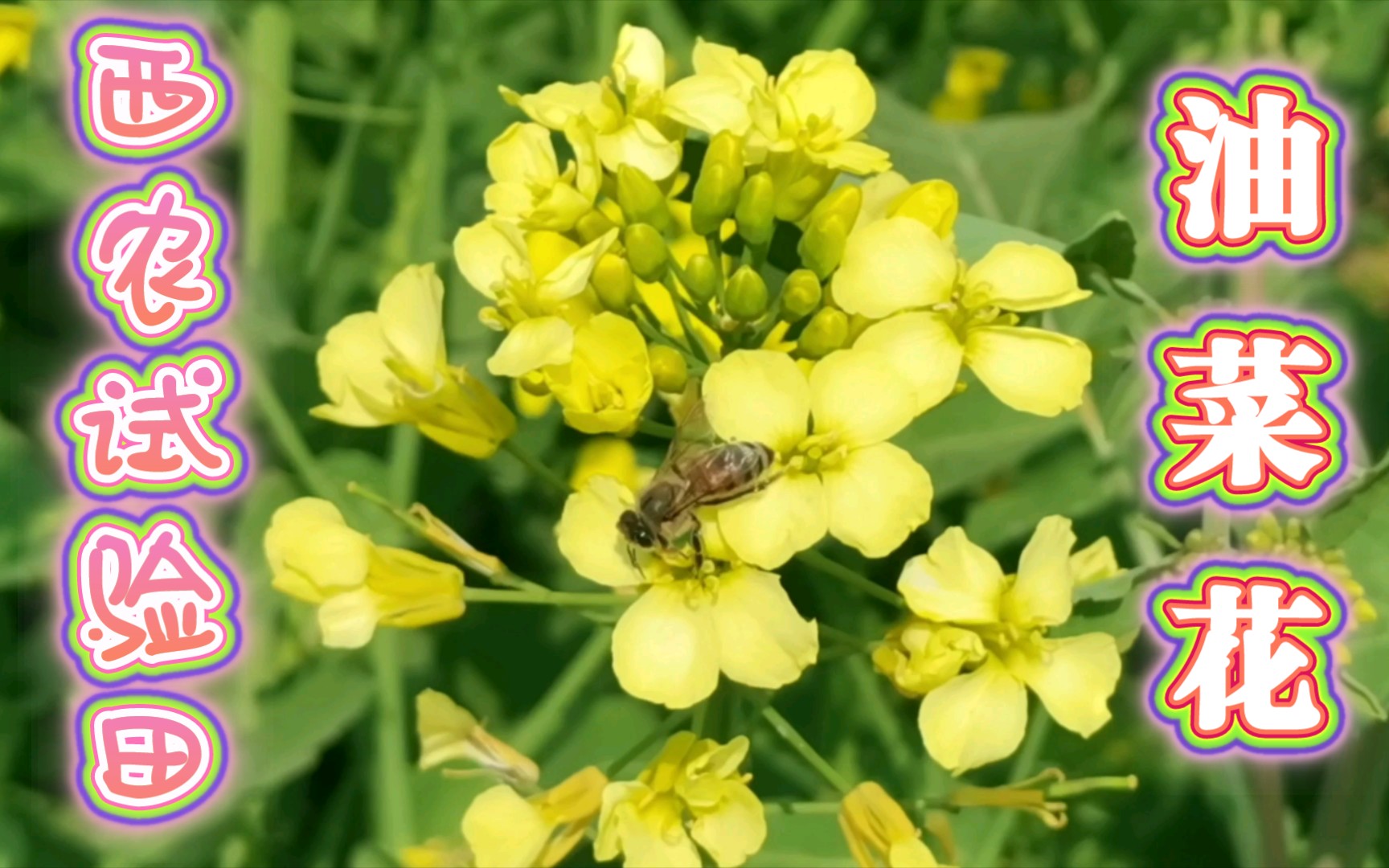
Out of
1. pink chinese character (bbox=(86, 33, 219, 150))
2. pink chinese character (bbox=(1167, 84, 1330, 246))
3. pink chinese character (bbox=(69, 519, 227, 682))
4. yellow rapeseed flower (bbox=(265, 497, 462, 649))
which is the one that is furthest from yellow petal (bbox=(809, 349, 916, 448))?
pink chinese character (bbox=(86, 33, 219, 150))

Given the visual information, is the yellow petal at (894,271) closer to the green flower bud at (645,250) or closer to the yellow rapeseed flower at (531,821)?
the green flower bud at (645,250)

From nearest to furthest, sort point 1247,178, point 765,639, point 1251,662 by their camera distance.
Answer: point 765,639, point 1251,662, point 1247,178

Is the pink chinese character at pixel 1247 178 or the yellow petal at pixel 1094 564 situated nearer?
the yellow petal at pixel 1094 564

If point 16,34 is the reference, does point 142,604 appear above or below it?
below

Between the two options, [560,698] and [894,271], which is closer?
[894,271]

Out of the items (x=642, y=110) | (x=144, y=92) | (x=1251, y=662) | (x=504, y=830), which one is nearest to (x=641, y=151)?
(x=642, y=110)


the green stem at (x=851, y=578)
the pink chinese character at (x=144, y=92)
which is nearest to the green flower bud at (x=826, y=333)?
the green stem at (x=851, y=578)

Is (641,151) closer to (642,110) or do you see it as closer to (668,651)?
(642,110)
